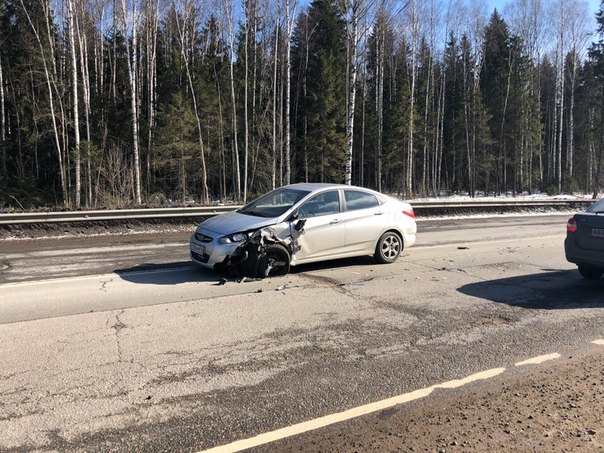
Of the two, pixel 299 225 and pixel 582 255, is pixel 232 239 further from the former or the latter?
pixel 582 255

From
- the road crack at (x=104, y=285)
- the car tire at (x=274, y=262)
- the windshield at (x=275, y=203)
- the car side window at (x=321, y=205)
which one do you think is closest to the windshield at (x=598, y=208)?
the car side window at (x=321, y=205)

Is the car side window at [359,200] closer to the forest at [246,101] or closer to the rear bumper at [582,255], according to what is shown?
the rear bumper at [582,255]

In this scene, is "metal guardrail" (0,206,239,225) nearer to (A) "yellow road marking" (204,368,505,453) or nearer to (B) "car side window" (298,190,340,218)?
(B) "car side window" (298,190,340,218)

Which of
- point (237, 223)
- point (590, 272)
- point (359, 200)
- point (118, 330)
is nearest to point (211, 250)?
point (237, 223)

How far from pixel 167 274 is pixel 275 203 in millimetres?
2326

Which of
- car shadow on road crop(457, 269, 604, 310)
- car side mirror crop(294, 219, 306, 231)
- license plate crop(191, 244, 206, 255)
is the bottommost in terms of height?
car shadow on road crop(457, 269, 604, 310)

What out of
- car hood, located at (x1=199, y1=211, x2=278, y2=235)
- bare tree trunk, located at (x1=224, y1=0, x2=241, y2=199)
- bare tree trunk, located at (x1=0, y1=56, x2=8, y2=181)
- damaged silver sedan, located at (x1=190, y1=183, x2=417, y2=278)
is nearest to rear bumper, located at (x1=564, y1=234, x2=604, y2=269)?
damaged silver sedan, located at (x1=190, y1=183, x2=417, y2=278)

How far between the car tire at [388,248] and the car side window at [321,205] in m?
1.27

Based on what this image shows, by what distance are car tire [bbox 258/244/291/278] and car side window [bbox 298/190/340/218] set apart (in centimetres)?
78

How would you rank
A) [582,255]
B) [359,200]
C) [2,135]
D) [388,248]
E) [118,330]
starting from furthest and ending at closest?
[2,135] < [388,248] < [359,200] < [582,255] < [118,330]

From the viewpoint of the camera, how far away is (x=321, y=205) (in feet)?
27.5

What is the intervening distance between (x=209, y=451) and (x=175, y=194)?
3170 cm

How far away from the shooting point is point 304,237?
7.99 m

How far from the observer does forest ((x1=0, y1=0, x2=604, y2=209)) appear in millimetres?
28461
